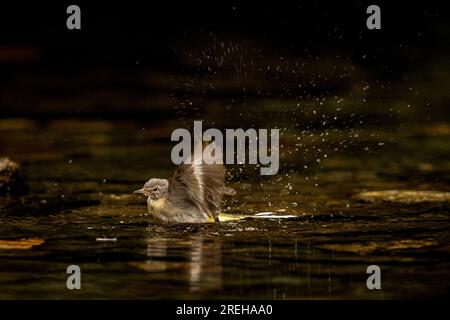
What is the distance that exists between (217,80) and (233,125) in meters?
4.02

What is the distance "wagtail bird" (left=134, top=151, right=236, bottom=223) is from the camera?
778cm

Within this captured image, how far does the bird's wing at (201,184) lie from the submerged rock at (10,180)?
195cm

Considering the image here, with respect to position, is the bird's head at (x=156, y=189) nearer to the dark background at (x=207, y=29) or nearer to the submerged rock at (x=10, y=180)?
the submerged rock at (x=10, y=180)

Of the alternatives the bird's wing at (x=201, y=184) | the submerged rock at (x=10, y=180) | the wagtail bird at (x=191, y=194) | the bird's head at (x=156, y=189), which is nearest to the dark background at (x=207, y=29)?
the submerged rock at (x=10, y=180)

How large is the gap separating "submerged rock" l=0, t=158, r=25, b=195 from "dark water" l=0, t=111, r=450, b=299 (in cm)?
16

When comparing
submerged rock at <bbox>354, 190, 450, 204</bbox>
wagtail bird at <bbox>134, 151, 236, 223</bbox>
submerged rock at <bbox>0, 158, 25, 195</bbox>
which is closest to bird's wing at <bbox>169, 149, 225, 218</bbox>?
wagtail bird at <bbox>134, 151, 236, 223</bbox>

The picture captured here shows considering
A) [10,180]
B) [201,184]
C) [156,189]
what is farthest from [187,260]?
[10,180]

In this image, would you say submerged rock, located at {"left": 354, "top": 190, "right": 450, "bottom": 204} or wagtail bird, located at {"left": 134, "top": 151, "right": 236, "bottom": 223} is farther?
submerged rock, located at {"left": 354, "top": 190, "right": 450, "bottom": 204}

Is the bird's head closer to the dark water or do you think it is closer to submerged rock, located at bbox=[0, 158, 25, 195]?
the dark water

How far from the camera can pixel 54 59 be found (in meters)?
17.2

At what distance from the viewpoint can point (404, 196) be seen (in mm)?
8906

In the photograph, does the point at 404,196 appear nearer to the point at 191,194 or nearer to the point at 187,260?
the point at 191,194

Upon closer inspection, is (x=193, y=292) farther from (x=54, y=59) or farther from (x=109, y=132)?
(x=54, y=59)

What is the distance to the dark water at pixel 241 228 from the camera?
6148 millimetres
